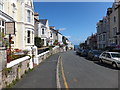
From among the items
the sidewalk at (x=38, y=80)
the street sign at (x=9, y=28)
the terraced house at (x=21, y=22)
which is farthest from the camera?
the terraced house at (x=21, y=22)

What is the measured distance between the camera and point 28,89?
232 inches

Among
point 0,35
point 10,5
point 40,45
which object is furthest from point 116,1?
point 0,35

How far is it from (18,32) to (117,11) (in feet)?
76.9

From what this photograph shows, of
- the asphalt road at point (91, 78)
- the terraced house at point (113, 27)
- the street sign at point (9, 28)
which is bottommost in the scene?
the asphalt road at point (91, 78)

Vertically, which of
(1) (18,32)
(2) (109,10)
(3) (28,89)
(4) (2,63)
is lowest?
(3) (28,89)

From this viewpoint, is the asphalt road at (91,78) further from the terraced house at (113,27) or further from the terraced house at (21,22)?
the terraced house at (113,27)

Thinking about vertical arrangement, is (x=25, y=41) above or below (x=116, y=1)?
below

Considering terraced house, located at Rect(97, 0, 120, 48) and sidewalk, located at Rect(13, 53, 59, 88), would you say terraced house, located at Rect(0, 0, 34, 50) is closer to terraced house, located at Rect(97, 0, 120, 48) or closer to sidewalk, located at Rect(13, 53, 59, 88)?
sidewalk, located at Rect(13, 53, 59, 88)

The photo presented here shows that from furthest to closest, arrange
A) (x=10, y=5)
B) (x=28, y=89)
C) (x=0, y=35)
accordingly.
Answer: (x=10, y=5), (x=0, y=35), (x=28, y=89)

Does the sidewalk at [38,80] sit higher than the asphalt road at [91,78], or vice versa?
the sidewalk at [38,80]

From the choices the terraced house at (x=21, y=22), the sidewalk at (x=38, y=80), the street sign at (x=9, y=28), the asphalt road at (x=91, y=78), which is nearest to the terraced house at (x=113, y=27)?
the terraced house at (x=21, y=22)

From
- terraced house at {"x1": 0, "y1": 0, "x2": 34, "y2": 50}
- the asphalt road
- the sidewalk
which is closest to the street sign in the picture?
the sidewalk

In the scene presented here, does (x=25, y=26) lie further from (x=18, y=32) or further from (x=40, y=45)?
(x=40, y=45)

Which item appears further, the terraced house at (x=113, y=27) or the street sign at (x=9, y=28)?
Result: the terraced house at (x=113, y=27)
